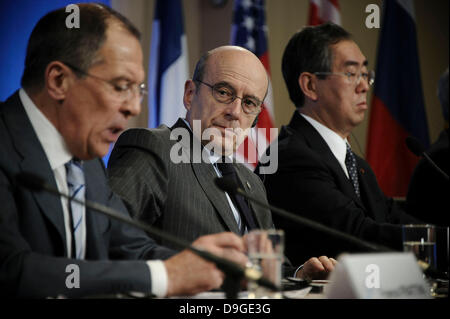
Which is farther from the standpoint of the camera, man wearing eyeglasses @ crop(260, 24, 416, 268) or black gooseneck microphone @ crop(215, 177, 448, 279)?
man wearing eyeglasses @ crop(260, 24, 416, 268)

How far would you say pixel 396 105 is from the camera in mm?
5086

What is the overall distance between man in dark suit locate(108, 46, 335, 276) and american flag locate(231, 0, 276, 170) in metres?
2.11

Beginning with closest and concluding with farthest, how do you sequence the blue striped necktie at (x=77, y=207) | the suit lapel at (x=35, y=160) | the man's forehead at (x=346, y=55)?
the suit lapel at (x=35, y=160) → the blue striped necktie at (x=77, y=207) → the man's forehead at (x=346, y=55)

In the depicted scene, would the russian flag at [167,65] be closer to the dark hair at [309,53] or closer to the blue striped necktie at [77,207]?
the dark hair at [309,53]

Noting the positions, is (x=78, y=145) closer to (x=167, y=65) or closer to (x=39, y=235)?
(x=39, y=235)

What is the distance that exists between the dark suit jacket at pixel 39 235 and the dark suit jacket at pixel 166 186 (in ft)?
0.98

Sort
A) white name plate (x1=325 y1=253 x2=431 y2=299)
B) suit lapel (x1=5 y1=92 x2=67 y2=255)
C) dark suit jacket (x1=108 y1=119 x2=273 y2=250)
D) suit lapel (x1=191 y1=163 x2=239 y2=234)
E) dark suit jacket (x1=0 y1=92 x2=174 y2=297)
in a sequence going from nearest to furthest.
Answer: white name plate (x1=325 y1=253 x2=431 y2=299), dark suit jacket (x1=0 y1=92 x2=174 y2=297), suit lapel (x1=5 y1=92 x2=67 y2=255), dark suit jacket (x1=108 y1=119 x2=273 y2=250), suit lapel (x1=191 y1=163 x2=239 y2=234)

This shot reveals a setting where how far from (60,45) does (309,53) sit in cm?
198

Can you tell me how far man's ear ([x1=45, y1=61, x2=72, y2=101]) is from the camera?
1.64 m

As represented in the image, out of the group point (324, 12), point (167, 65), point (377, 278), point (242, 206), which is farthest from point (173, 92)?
point (377, 278)

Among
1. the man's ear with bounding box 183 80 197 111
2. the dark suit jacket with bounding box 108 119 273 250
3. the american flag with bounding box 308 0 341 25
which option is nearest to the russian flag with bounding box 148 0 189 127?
the american flag with bounding box 308 0 341 25

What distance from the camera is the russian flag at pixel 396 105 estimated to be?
505 cm

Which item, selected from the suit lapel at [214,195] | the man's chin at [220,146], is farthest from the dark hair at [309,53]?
the suit lapel at [214,195]

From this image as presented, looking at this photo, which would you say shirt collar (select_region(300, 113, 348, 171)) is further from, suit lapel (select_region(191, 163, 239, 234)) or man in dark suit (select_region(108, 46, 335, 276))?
suit lapel (select_region(191, 163, 239, 234))
